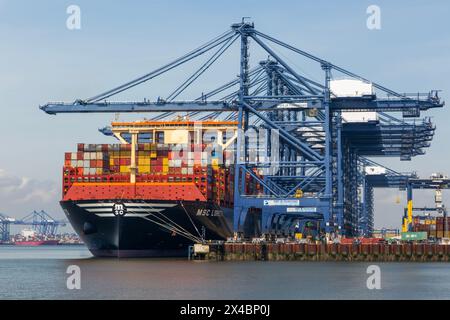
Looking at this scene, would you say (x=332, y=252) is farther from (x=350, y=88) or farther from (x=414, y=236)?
(x=350, y=88)

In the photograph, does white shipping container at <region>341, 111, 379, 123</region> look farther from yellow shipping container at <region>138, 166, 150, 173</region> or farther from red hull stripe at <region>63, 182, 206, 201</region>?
yellow shipping container at <region>138, 166, 150, 173</region>

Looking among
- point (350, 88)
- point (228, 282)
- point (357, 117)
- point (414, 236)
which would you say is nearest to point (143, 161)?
point (350, 88)

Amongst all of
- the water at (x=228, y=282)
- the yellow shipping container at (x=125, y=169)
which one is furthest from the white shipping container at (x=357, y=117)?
the water at (x=228, y=282)

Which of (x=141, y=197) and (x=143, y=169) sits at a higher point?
(x=143, y=169)

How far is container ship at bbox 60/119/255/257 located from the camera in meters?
84.7

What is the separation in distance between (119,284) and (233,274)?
11.1m

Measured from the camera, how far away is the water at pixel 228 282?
50.1 meters

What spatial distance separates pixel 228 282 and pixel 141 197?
1221 inches

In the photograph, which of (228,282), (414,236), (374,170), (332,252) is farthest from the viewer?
(374,170)

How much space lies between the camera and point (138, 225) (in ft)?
278

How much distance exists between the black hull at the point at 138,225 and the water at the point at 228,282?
783cm

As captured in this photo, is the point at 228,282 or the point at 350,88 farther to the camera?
the point at 350,88

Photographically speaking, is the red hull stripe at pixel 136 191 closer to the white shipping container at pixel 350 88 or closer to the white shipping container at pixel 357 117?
the white shipping container at pixel 350 88
